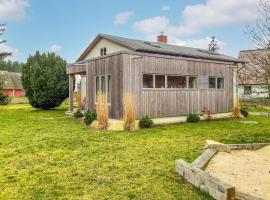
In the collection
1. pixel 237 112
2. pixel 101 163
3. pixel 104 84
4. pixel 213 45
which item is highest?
pixel 213 45

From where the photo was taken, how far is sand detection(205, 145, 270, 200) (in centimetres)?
419

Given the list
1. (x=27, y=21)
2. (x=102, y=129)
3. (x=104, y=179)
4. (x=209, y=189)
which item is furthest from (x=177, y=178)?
(x=27, y=21)

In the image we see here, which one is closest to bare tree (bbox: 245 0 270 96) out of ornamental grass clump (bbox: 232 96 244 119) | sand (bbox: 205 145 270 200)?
sand (bbox: 205 145 270 200)

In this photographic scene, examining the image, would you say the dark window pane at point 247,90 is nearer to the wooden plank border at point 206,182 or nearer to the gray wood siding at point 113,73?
the wooden plank border at point 206,182

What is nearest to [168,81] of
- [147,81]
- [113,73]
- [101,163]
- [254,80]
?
[147,81]

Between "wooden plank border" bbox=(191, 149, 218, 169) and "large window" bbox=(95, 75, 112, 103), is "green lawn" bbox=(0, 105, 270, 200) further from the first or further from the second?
"large window" bbox=(95, 75, 112, 103)

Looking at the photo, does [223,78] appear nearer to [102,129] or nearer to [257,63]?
[102,129]

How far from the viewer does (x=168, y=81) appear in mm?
13609

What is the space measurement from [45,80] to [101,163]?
15444 millimetres

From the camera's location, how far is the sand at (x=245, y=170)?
13.8 feet

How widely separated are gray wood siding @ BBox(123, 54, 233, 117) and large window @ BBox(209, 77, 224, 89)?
0.25 metres

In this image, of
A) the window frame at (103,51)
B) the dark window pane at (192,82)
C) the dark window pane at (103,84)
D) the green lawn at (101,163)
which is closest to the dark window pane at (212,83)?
the dark window pane at (192,82)

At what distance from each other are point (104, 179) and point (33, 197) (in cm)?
120

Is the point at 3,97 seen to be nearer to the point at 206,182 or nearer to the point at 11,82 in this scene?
the point at 11,82
